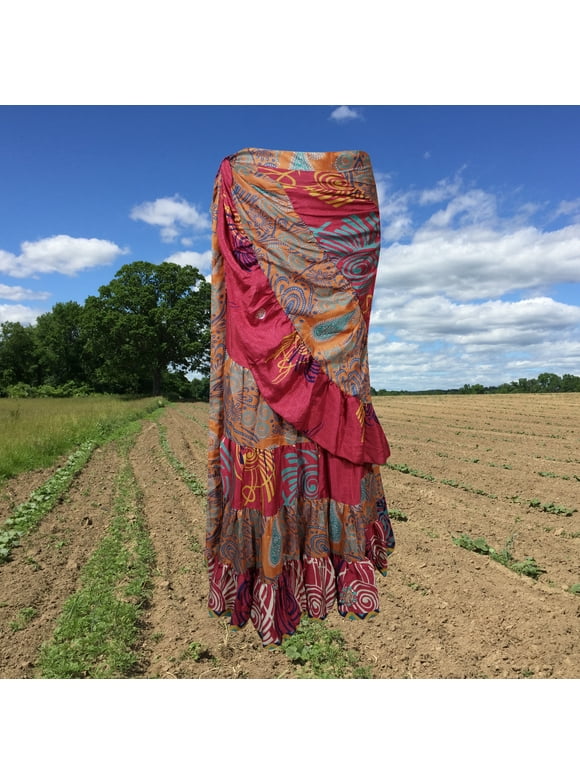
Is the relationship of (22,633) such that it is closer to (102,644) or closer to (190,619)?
(102,644)

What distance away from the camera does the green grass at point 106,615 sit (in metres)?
2.33

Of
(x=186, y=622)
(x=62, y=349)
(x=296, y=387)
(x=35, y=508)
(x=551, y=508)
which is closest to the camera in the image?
(x=296, y=387)

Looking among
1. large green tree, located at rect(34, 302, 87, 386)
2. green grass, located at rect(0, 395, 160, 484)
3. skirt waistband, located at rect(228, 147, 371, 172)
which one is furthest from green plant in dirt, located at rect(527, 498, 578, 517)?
large green tree, located at rect(34, 302, 87, 386)

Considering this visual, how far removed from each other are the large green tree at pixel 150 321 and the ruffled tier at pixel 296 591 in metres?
22.0

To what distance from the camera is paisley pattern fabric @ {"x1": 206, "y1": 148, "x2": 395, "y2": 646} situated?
1800 millimetres

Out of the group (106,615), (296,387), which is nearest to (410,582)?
(106,615)

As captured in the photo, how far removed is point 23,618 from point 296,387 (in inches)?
97.6

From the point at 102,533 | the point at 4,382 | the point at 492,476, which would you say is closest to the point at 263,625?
the point at 102,533

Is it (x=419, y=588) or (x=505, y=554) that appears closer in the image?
(x=419, y=588)

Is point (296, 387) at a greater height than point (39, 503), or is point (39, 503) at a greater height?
point (296, 387)

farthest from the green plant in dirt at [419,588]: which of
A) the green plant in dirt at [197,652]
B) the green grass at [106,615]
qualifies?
the green grass at [106,615]

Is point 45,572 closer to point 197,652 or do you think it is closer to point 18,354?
point 197,652

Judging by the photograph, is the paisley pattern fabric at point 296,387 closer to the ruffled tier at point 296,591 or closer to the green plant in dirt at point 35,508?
the ruffled tier at point 296,591

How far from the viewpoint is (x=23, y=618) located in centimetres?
286
